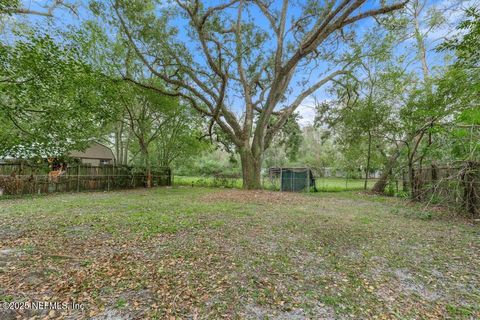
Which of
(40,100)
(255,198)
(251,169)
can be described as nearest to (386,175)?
(251,169)

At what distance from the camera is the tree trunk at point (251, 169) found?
10992mm

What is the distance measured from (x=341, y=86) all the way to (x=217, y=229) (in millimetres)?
11193

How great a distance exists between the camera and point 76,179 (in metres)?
10.8

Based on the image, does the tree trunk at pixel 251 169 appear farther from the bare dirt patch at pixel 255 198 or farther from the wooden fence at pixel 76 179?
the wooden fence at pixel 76 179

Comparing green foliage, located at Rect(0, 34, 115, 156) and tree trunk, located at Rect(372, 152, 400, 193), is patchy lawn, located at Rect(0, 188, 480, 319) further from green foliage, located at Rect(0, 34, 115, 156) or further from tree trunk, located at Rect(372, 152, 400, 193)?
tree trunk, located at Rect(372, 152, 400, 193)

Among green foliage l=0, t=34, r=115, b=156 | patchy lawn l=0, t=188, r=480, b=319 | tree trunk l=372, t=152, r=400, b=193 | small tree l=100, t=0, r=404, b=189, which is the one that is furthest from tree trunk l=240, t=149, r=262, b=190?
green foliage l=0, t=34, r=115, b=156

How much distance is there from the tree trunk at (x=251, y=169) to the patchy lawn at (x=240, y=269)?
6395 millimetres

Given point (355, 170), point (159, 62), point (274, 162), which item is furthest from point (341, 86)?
point (274, 162)

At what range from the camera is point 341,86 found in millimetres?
12109

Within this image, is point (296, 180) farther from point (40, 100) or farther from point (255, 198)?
point (40, 100)

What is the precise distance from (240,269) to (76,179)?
449 inches

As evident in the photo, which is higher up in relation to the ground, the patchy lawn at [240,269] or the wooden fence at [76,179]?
the wooden fence at [76,179]

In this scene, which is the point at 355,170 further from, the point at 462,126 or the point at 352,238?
the point at 352,238

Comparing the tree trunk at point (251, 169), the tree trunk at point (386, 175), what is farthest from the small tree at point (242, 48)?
the tree trunk at point (386, 175)
